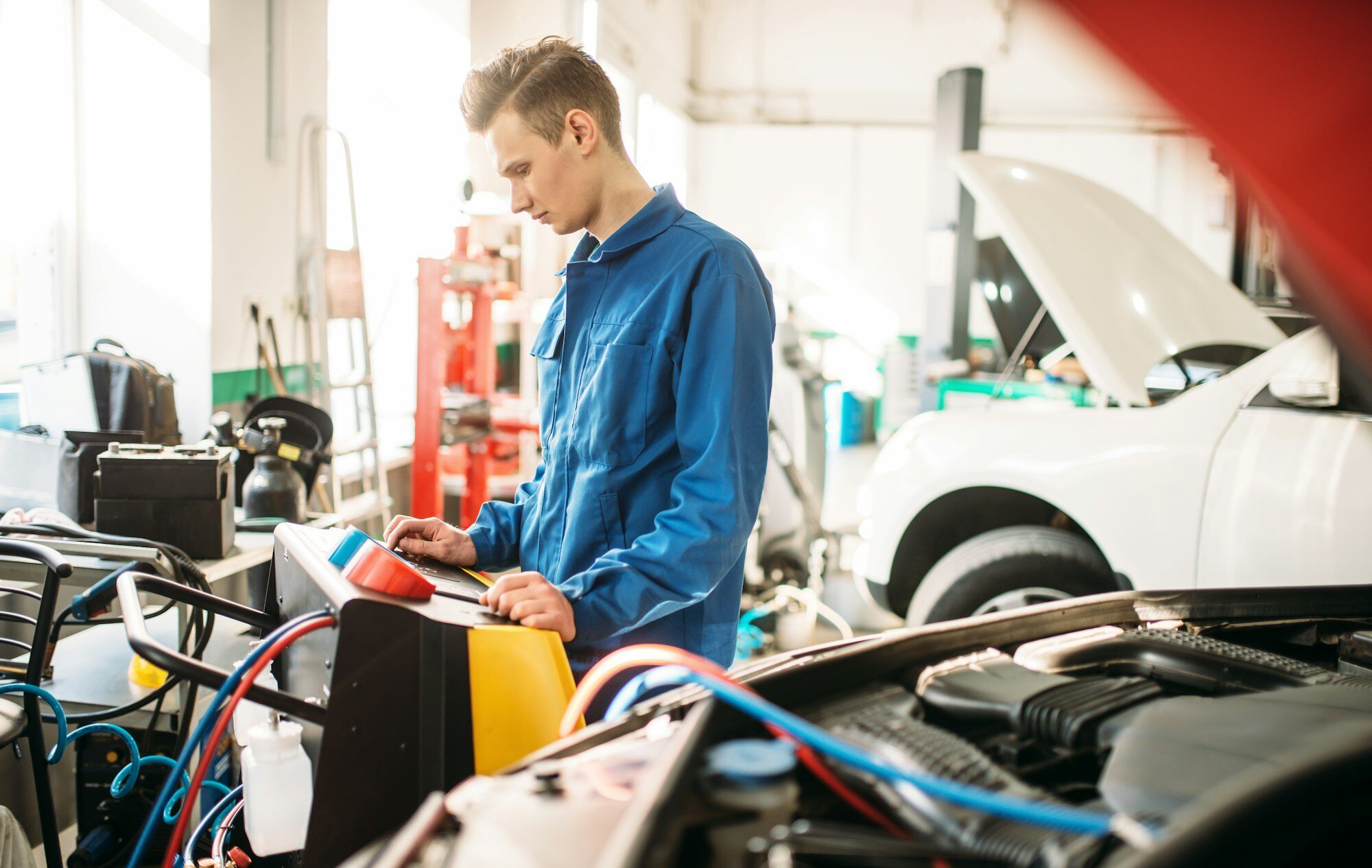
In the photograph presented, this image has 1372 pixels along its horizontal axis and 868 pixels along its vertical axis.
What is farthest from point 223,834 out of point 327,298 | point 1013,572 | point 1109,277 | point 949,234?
point 949,234

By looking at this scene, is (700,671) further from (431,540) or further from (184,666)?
(431,540)

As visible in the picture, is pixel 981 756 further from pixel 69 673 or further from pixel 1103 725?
pixel 69 673

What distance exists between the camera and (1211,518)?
2447 millimetres

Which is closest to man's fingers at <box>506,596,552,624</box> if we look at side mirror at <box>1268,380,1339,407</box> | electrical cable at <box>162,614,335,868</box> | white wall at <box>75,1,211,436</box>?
electrical cable at <box>162,614,335,868</box>

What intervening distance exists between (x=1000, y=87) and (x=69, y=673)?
436 inches

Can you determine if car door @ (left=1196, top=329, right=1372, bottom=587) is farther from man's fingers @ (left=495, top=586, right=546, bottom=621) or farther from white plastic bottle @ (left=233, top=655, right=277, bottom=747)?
white plastic bottle @ (left=233, top=655, right=277, bottom=747)

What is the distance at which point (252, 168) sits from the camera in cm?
414

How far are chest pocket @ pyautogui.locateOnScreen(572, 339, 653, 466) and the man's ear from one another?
1.01 ft

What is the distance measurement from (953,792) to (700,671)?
25 centimetres

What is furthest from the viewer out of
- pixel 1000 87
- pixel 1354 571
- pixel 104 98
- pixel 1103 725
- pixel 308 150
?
pixel 1000 87

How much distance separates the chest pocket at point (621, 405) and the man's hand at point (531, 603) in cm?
29

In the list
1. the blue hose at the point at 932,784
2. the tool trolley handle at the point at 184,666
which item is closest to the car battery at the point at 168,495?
the tool trolley handle at the point at 184,666

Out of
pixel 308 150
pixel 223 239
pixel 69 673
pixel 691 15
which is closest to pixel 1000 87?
pixel 691 15

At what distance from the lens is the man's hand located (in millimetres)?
1128
